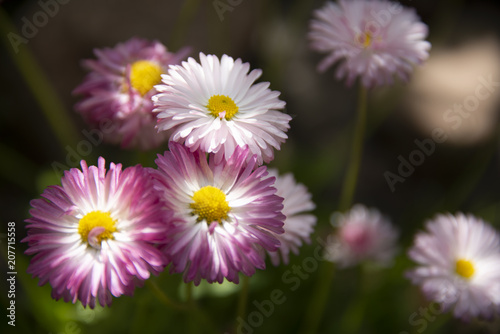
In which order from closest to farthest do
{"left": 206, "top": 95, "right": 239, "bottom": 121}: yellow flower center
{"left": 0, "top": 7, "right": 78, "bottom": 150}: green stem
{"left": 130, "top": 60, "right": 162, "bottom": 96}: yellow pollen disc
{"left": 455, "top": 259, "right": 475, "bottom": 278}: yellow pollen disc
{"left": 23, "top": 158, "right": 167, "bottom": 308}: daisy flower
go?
{"left": 23, "top": 158, "right": 167, "bottom": 308}: daisy flower
{"left": 206, "top": 95, "right": 239, "bottom": 121}: yellow flower center
{"left": 130, "top": 60, "right": 162, "bottom": 96}: yellow pollen disc
{"left": 455, "top": 259, "right": 475, "bottom": 278}: yellow pollen disc
{"left": 0, "top": 7, "right": 78, "bottom": 150}: green stem

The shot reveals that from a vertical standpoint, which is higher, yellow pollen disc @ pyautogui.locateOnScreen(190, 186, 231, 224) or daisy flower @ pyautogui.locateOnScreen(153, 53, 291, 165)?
daisy flower @ pyautogui.locateOnScreen(153, 53, 291, 165)

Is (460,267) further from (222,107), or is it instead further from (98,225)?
(98,225)

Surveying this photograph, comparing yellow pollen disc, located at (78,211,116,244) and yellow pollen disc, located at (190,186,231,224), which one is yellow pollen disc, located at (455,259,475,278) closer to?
yellow pollen disc, located at (190,186,231,224)

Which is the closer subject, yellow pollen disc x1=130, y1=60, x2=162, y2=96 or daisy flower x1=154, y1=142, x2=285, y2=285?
daisy flower x1=154, y1=142, x2=285, y2=285

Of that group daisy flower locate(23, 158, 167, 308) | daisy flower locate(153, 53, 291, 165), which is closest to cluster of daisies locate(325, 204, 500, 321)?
daisy flower locate(153, 53, 291, 165)

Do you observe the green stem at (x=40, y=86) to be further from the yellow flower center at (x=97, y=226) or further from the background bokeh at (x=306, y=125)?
the yellow flower center at (x=97, y=226)

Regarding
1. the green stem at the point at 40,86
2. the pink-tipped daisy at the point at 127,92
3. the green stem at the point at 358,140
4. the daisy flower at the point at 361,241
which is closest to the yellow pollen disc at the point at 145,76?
the pink-tipped daisy at the point at 127,92

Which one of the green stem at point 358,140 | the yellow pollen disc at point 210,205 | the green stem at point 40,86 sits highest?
the green stem at point 40,86
